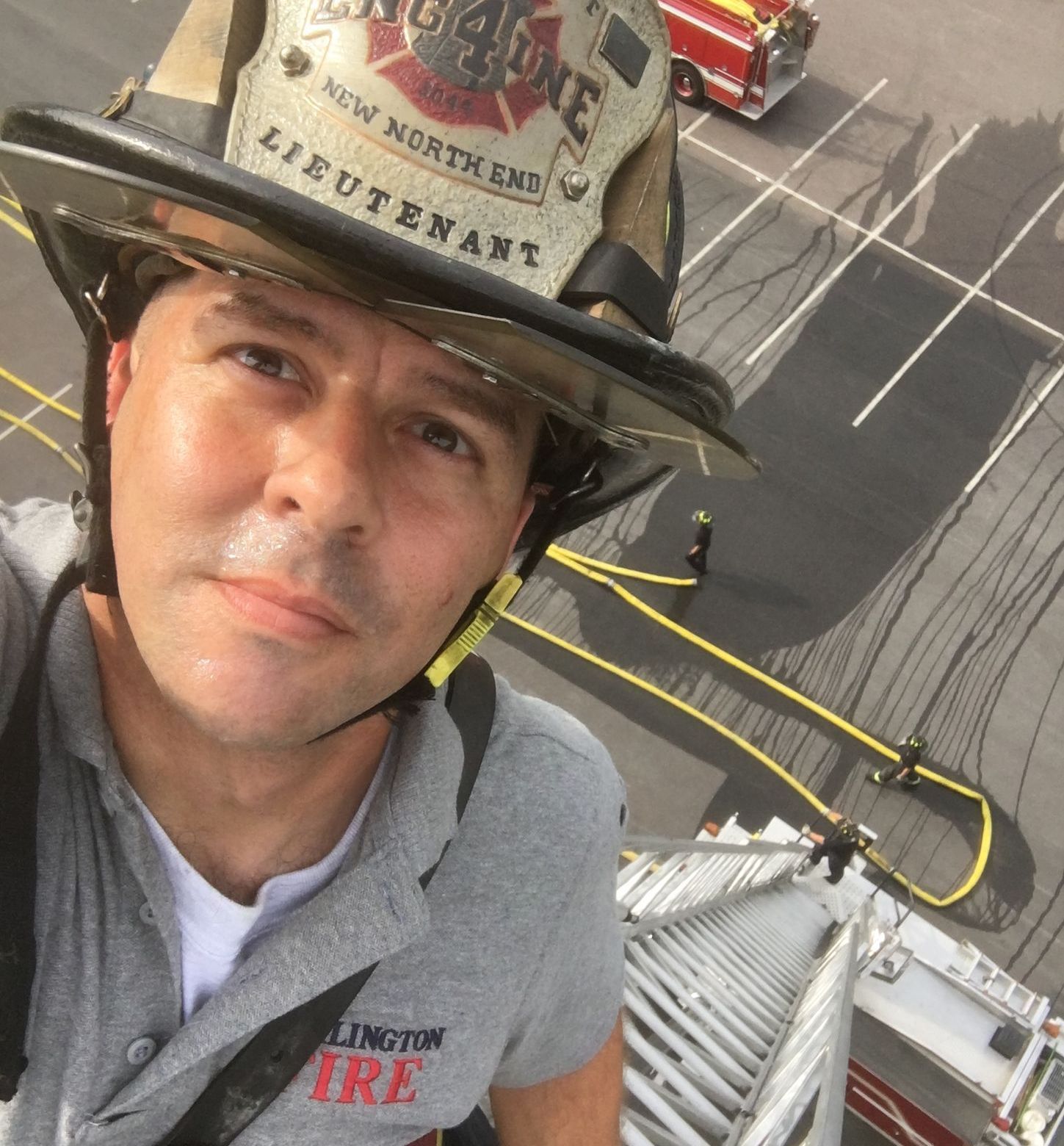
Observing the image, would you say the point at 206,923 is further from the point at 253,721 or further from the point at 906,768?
the point at 906,768

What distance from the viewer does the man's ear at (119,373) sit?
73.2 inches

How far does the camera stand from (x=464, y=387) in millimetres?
1627

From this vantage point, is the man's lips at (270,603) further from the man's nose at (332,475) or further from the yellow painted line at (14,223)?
the yellow painted line at (14,223)

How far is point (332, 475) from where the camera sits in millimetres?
1477

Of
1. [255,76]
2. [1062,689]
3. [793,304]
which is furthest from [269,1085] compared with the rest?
[793,304]

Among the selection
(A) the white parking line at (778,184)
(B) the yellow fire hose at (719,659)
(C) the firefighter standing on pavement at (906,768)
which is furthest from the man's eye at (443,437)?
(A) the white parking line at (778,184)

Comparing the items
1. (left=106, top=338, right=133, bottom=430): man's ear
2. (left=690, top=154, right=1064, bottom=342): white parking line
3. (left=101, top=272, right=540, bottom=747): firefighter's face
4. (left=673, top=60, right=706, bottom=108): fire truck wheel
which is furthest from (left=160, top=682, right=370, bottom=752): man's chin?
(left=673, top=60, right=706, bottom=108): fire truck wheel

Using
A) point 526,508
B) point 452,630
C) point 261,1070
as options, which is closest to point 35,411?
point 526,508

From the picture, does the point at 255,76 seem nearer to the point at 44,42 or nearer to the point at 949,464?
the point at 949,464

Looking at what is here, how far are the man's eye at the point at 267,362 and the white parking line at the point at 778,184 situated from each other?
11325 mm

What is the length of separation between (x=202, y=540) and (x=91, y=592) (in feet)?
1.42

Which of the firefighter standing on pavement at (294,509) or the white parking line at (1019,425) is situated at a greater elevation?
the firefighter standing on pavement at (294,509)

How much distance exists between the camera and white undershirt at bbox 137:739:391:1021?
67.9 inches

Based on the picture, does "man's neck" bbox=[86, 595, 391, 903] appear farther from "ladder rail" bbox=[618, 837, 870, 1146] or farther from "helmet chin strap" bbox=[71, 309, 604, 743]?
"ladder rail" bbox=[618, 837, 870, 1146]
